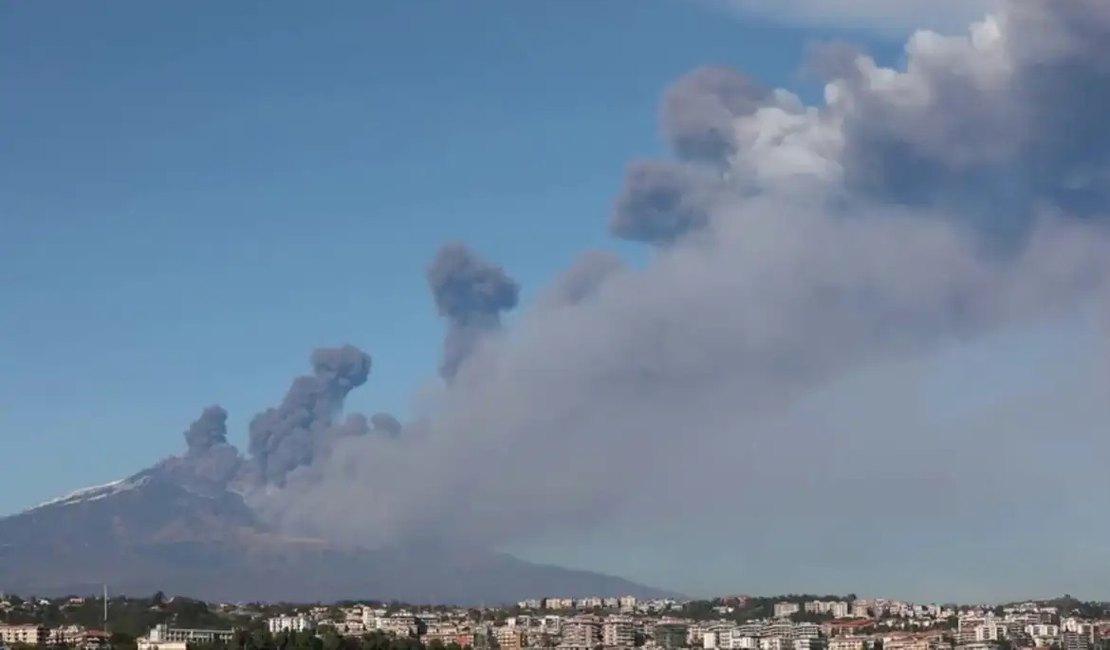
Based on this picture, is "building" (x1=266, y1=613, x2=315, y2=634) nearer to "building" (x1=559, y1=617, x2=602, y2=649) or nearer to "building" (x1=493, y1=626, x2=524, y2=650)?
"building" (x1=493, y1=626, x2=524, y2=650)

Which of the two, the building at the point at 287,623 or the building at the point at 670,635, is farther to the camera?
the building at the point at 670,635

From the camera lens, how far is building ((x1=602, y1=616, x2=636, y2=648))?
100750 millimetres

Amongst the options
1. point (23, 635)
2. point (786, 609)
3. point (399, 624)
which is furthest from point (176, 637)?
point (786, 609)

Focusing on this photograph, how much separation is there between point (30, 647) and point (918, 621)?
6780 cm

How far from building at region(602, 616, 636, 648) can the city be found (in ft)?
0.26

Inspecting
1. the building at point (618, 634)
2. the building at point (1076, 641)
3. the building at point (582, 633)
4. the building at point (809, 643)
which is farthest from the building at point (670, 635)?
the building at point (1076, 641)

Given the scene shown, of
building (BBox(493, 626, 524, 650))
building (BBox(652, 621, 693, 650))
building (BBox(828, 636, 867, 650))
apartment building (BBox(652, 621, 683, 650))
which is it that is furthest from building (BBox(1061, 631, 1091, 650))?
building (BBox(493, 626, 524, 650))

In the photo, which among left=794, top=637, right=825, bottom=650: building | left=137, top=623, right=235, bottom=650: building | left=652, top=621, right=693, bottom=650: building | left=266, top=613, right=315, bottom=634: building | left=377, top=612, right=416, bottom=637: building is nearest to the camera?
left=137, top=623, right=235, bottom=650: building

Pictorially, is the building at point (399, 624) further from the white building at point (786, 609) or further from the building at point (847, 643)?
the white building at point (786, 609)

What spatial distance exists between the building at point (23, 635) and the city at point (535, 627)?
93 millimetres

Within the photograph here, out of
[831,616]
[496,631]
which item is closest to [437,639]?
[496,631]

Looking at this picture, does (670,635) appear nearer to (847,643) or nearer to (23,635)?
(847,643)

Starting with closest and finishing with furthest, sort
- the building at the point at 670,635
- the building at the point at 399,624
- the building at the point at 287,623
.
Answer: the building at the point at 287,623, the building at the point at 399,624, the building at the point at 670,635

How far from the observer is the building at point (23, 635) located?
259 ft
